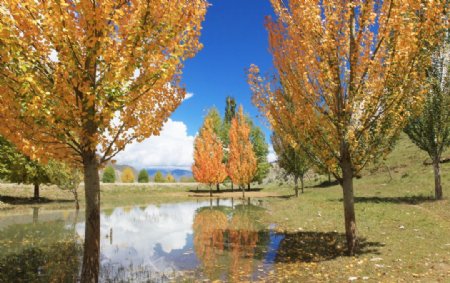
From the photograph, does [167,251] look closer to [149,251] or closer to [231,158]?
[149,251]

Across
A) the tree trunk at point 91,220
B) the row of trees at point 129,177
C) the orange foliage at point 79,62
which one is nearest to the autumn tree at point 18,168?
the tree trunk at point 91,220

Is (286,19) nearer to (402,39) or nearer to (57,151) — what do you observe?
(402,39)

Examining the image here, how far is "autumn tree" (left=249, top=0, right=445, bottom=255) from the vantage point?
9.56 meters

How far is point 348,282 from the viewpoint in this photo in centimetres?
837

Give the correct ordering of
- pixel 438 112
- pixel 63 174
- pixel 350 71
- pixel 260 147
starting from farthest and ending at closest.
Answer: pixel 260 147
pixel 63 174
pixel 438 112
pixel 350 71

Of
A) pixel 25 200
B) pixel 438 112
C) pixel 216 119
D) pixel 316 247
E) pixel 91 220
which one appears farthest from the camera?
pixel 216 119

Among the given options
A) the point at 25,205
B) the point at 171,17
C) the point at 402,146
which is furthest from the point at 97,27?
the point at 402,146

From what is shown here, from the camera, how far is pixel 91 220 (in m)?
7.59

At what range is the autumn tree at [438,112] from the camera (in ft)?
67.4

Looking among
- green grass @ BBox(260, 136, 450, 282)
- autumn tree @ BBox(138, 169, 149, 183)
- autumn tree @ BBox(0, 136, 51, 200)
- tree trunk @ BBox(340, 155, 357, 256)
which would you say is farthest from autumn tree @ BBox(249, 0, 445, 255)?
autumn tree @ BBox(138, 169, 149, 183)

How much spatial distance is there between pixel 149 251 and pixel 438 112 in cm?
1887

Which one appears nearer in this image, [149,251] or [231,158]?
[149,251]

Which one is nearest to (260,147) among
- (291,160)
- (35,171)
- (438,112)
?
(291,160)

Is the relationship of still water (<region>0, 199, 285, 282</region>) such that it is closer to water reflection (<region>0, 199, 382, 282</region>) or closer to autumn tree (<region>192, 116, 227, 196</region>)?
water reflection (<region>0, 199, 382, 282</region>)
